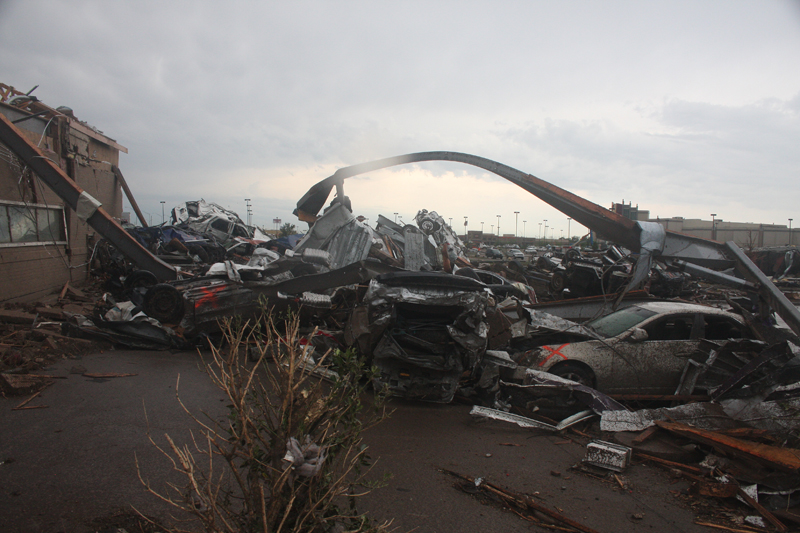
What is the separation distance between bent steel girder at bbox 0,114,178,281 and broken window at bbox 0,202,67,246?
32.4 inches

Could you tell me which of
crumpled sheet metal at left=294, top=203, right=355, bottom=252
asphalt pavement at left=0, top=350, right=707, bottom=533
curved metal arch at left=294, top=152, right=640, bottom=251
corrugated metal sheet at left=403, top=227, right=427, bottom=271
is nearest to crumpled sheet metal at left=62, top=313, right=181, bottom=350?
asphalt pavement at left=0, top=350, right=707, bottom=533

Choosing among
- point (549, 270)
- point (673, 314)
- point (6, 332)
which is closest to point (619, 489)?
point (673, 314)

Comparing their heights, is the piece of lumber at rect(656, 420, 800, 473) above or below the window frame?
below

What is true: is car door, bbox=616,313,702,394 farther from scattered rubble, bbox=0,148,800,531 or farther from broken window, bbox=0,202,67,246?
broken window, bbox=0,202,67,246

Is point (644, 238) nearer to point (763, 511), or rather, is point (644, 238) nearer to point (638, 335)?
point (638, 335)

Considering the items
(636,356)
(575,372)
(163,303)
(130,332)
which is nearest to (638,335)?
(636,356)

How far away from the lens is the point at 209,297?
7.56m

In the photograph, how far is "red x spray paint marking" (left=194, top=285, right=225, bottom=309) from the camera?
7512mm

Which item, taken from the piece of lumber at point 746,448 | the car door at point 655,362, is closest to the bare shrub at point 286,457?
the piece of lumber at point 746,448

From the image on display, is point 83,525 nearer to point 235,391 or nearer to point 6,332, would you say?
point 235,391

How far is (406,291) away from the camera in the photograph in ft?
18.8

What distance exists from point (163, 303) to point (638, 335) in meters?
7.99

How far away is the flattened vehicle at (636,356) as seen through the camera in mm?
5789

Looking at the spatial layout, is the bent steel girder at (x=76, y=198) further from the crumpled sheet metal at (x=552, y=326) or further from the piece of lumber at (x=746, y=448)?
the piece of lumber at (x=746, y=448)
